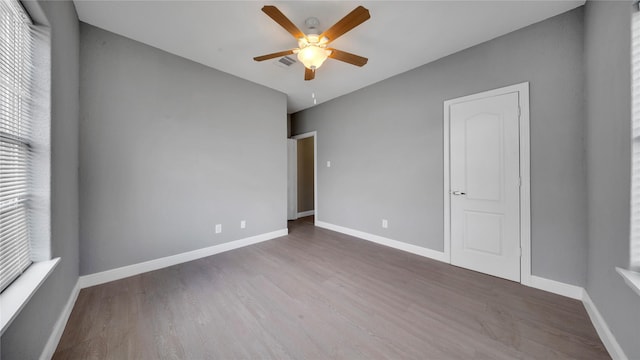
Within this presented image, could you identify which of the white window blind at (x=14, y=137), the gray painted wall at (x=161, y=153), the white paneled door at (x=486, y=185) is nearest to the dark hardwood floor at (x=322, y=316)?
the white paneled door at (x=486, y=185)

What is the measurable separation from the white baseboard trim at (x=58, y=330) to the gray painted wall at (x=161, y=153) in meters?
0.41

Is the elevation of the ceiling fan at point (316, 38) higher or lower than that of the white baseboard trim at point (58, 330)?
higher

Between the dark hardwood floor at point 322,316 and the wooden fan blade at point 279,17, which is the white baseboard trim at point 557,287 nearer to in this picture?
the dark hardwood floor at point 322,316

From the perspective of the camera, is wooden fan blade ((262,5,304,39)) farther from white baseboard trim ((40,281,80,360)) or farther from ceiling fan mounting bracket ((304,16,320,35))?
white baseboard trim ((40,281,80,360))

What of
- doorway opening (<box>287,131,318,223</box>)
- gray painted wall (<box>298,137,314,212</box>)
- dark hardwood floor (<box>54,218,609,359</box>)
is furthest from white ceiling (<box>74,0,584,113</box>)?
gray painted wall (<box>298,137,314,212</box>)

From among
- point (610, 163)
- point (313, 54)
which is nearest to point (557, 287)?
point (610, 163)

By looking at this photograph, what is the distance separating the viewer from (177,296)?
2021 millimetres

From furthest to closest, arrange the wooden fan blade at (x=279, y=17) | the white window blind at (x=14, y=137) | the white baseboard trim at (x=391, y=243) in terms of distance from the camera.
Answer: the white baseboard trim at (x=391, y=243) → the wooden fan blade at (x=279, y=17) → the white window blind at (x=14, y=137)

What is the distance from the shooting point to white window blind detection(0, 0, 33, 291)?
1.09 m

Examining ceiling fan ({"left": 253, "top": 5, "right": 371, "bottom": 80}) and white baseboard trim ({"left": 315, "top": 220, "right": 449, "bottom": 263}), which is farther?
white baseboard trim ({"left": 315, "top": 220, "right": 449, "bottom": 263})

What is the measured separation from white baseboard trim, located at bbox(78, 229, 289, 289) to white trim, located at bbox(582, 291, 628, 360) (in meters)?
3.60

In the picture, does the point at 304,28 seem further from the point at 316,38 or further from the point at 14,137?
the point at 14,137

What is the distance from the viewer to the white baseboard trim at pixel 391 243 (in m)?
2.87

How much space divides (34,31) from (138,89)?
1.15 meters
